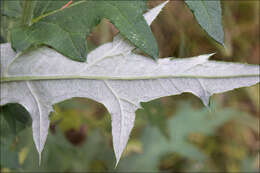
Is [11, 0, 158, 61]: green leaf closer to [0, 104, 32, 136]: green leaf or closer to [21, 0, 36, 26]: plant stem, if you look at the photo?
[21, 0, 36, 26]: plant stem

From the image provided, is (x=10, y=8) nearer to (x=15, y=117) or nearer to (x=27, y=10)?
(x=27, y=10)

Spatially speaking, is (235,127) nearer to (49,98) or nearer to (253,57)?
(253,57)

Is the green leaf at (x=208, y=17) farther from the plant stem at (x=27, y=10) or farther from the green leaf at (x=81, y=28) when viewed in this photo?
the plant stem at (x=27, y=10)

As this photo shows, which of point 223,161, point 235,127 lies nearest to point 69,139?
point 223,161

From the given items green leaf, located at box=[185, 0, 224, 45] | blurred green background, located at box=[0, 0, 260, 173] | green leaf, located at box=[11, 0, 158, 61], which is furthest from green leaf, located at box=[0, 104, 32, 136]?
green leaf, located at box=[185, 0, 224, 45]

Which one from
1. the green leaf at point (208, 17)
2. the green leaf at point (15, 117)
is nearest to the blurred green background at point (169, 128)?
the green leaf at point (15, 117)
